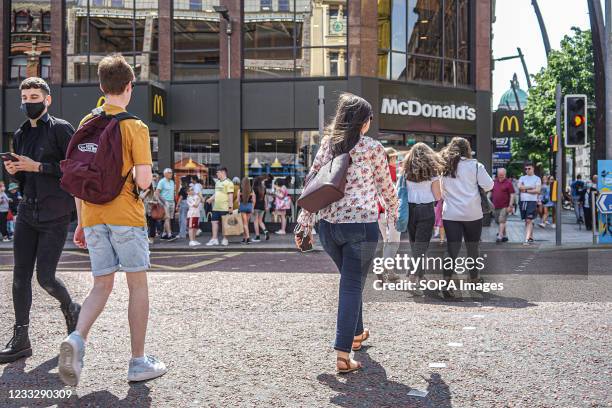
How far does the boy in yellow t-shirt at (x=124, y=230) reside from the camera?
3.83 meters

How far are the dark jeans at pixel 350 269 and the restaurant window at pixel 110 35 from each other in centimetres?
1751

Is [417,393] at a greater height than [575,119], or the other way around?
[575,119]

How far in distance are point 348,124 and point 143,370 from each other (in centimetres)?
200

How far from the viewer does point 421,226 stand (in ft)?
25.3

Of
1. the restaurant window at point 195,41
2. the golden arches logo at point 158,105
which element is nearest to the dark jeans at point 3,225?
the golden arches logo at point 158,105

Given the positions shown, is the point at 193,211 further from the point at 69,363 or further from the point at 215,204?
the point at 69,363

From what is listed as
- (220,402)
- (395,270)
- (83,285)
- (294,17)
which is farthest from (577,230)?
(220,402)

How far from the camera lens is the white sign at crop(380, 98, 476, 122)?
20.1 metres

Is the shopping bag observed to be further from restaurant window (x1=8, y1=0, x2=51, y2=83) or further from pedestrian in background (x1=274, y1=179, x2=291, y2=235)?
restaurant window (x1=8, y1=0, x2=51, y2=83)

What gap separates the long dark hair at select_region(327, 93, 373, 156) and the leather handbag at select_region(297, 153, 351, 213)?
87mm

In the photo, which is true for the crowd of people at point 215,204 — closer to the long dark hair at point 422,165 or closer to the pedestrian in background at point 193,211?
the pedestrian in background at point 193,211

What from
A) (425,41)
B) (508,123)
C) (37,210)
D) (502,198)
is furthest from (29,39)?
(37,210)

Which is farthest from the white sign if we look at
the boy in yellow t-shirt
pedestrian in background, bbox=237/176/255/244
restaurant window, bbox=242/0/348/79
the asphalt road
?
the boy in yellow t-shirt

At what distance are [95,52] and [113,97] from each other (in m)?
18.4
